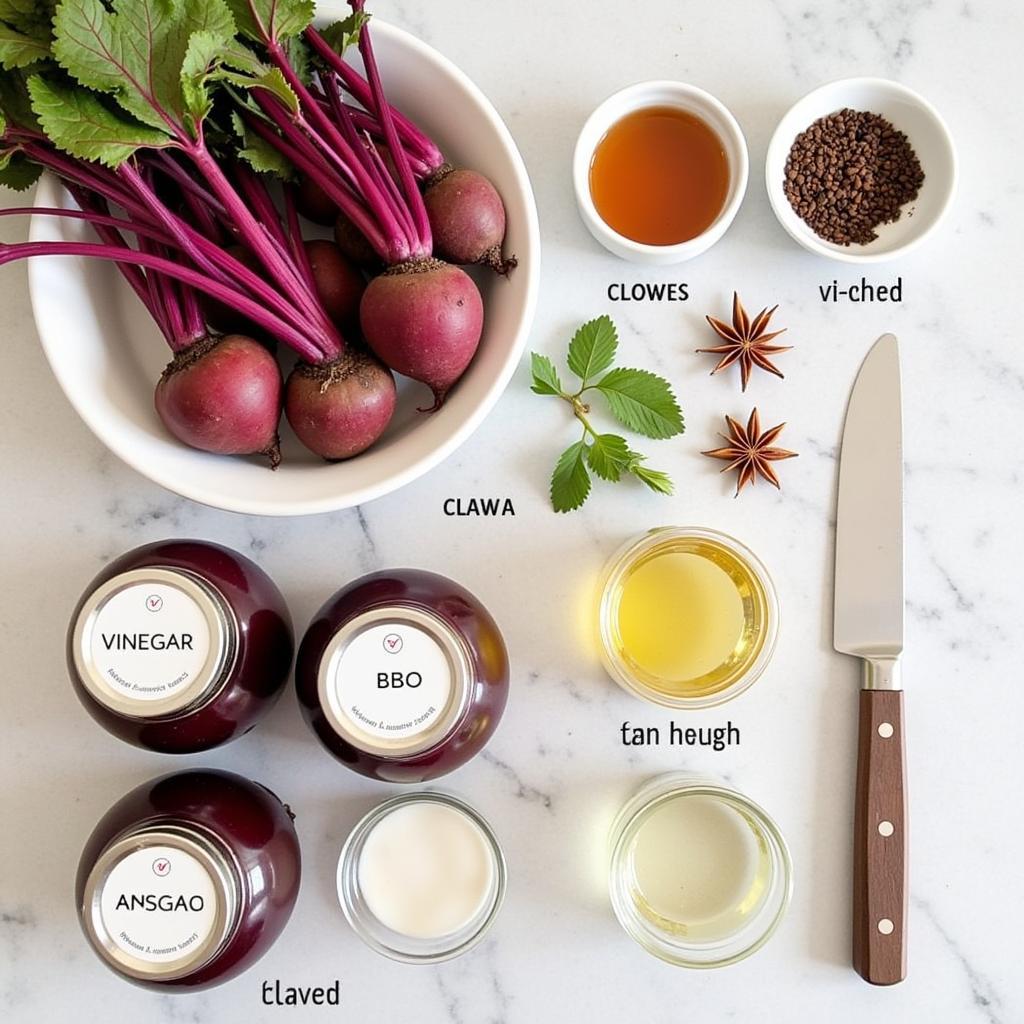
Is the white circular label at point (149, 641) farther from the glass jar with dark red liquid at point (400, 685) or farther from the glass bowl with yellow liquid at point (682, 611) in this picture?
the glass bowl with yellow liquid at point (682, 611)

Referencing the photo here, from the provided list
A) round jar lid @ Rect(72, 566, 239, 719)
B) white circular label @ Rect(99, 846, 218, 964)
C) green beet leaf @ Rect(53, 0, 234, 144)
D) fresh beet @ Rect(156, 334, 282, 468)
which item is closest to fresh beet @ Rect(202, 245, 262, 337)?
fresh beet @ Rect(156, 334, 282, 468)

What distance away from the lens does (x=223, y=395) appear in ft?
2.80

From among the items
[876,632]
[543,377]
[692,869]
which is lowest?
[692,869]

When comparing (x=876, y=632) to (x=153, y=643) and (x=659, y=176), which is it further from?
(x=153, y=643)

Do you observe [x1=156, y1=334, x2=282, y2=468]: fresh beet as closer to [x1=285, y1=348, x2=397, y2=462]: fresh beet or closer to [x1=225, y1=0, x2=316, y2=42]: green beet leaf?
[x1=285, y1=348, x2=397, y2=462]: fresh beet

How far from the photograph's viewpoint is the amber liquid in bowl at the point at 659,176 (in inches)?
40.0

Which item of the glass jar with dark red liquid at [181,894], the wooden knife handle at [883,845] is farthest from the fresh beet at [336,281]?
the wooden knife handle at [883,845]

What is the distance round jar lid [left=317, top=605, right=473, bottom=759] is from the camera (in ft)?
2.68

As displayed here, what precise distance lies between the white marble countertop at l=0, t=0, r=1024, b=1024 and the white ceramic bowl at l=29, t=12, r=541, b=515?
116mm

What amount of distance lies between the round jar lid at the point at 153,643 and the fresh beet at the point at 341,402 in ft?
0.57

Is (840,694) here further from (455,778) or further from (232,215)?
(232,215)

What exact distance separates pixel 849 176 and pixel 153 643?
2.68ft

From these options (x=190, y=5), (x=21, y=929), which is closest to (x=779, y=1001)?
(x=21, y=929)

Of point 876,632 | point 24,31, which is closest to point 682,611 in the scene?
point 876,632
